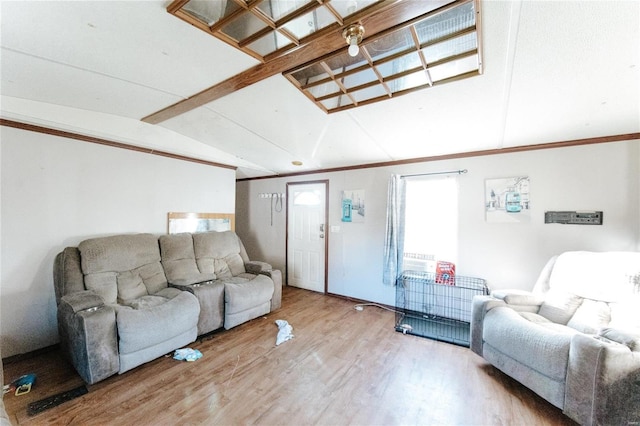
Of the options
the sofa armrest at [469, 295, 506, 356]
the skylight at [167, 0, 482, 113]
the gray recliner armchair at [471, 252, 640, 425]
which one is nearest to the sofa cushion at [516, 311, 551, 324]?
the gray recliner armchair at [471, 252, 640, 425]

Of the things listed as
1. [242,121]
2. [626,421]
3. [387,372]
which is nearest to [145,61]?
[242,121]

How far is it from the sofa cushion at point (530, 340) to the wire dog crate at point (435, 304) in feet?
2.65

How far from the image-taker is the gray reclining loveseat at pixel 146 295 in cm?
202

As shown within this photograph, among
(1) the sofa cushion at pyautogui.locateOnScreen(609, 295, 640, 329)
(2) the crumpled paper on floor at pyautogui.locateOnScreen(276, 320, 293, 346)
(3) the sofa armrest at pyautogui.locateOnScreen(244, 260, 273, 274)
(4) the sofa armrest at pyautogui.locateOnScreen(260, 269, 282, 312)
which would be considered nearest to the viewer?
(1) the sofa cushion at pyautogui.locateOnScreen(609, 295, 640, 329)

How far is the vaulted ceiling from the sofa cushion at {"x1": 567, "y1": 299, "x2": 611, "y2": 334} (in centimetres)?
162

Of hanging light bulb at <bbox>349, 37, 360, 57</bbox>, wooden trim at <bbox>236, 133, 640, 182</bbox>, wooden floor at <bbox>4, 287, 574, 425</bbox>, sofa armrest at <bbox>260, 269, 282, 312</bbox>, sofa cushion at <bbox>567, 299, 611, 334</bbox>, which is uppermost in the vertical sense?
hanging light bulb at <bbox>349, 37, 360, 57</bbox>

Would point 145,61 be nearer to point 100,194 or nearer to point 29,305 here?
point 100,194

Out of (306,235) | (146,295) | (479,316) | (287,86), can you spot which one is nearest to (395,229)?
(479,316)

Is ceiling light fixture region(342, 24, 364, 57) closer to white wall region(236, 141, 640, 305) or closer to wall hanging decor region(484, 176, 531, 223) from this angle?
white wall region(236, 141, 640, 305)

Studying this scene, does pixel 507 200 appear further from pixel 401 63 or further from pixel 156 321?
pixel 156 321

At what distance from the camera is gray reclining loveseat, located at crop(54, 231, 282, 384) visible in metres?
A: 2.02

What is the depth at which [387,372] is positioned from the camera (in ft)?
7.24

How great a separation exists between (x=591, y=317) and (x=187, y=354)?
3.59m

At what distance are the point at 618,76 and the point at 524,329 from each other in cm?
186
